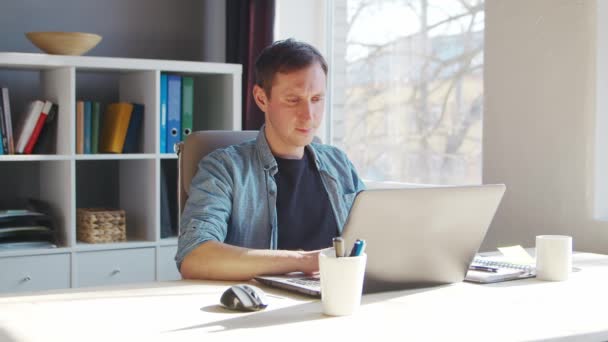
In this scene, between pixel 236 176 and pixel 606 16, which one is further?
pixel 606 16

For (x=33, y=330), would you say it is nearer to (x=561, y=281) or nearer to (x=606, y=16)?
(x=561, y=281)

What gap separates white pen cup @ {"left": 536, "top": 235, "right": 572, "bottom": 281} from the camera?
1.70 m

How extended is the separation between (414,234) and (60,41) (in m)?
2.02

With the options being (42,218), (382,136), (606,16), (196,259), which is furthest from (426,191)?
(42,218)

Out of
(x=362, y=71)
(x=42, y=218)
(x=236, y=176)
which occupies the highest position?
(x=362, y=71)

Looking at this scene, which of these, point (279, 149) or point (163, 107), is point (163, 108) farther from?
point (279, 149)

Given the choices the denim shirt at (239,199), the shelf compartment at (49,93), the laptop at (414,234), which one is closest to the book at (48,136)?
the shelf compartment at (49,93)

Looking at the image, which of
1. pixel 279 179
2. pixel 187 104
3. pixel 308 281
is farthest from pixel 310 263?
pixel 187 104

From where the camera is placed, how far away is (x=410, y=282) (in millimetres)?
1595

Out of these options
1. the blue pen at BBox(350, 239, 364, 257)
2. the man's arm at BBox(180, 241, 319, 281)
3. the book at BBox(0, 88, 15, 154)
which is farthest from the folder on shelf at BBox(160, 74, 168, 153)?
the blue pen at BBox(350, 239, 364, 257)

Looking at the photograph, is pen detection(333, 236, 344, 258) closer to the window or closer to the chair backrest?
the chair backrest

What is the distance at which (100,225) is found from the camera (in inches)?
125

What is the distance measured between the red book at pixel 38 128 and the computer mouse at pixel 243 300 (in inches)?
76.7

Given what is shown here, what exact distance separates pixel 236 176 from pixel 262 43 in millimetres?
1595
